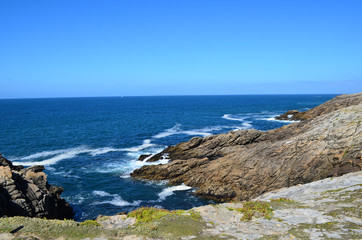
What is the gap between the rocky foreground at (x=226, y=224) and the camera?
14117 mm

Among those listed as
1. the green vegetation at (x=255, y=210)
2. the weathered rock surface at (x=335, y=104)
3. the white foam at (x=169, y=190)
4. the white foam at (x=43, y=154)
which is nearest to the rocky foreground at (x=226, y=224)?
the green vegetation at (x=255, y=210)

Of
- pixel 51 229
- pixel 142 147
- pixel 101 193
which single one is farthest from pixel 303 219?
pixel 142 147

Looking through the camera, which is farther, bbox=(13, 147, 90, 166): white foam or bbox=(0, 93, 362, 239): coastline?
bbox=(13, 147, 90, 166): white foam

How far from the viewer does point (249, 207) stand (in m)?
17.5

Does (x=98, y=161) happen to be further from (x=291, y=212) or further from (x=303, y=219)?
(x=303, y=219)

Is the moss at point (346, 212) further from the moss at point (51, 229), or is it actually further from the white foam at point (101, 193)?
the white foam at point (101, 193)

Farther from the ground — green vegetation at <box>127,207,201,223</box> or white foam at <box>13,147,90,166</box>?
green vegetation at <box>127,207,201,223</box>

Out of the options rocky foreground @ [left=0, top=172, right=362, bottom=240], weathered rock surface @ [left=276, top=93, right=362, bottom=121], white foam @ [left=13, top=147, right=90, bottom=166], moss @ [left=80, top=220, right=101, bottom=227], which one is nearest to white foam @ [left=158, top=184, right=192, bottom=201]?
rocky foreground @ [left=0, top=172, right=362, bottom=240]

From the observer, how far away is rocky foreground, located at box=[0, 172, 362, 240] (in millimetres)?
14117

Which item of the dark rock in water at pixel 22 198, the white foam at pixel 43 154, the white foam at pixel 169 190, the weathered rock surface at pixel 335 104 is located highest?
the weathered rock surface at pixel 335 104

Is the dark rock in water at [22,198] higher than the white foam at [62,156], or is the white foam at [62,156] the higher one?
the dark rock in water at [22,198]

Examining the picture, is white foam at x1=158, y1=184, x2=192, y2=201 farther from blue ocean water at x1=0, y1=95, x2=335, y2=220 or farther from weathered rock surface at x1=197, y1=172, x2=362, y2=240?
weathered rock surface at x1=197, y1=172, x2=362, y2=240

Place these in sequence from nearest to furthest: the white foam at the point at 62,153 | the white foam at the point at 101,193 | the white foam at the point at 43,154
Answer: the white foam at the point at 101,193, the white foam at the point at 62,153, the white foam at the point at 43,154

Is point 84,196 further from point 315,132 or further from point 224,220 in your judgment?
point 315,132
